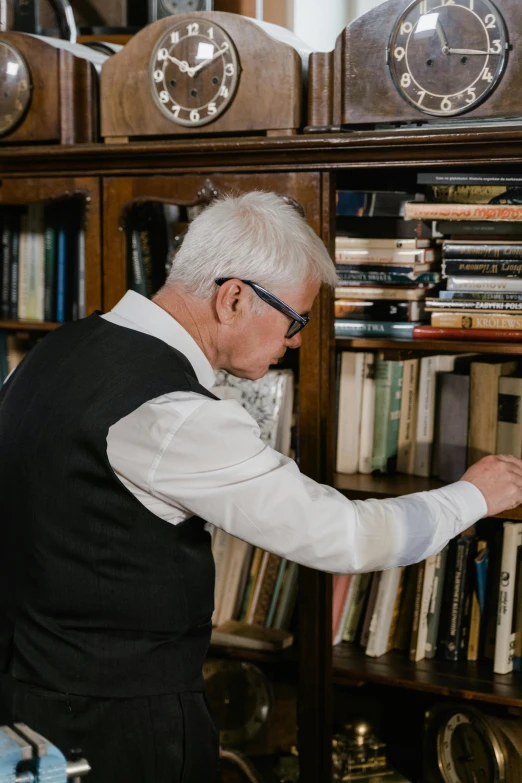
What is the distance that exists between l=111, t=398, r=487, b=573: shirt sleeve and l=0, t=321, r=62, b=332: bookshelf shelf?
34.7 inches

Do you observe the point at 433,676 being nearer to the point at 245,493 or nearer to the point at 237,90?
the point at 245,493

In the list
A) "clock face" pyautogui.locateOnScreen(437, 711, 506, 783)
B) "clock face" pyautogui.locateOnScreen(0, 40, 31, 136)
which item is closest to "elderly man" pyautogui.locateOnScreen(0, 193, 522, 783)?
"clock face" pyautogui.locateOnScreen(437, 711, 506, 783)

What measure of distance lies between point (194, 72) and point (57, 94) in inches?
13.1

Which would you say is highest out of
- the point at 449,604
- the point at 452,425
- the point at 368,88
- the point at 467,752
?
the point at 368,88

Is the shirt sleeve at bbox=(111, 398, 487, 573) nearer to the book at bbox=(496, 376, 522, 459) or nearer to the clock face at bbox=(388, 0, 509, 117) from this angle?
the book at bbox=(496, 376, 522, 459)

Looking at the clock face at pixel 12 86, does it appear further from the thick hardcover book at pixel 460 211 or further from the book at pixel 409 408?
the book at pixel 409 408

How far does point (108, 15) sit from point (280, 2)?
486 millimetres

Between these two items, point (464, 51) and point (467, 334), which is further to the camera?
point (467, 334)

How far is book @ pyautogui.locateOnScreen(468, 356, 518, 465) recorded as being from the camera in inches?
73.6

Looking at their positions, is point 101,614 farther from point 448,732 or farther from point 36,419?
point 448,732

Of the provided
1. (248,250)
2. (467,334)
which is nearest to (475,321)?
(467,334)

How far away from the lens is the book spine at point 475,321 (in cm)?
181

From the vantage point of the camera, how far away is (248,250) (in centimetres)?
144

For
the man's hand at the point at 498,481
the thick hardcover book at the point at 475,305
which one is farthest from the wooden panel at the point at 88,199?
the man's hand at the point at 498,481
